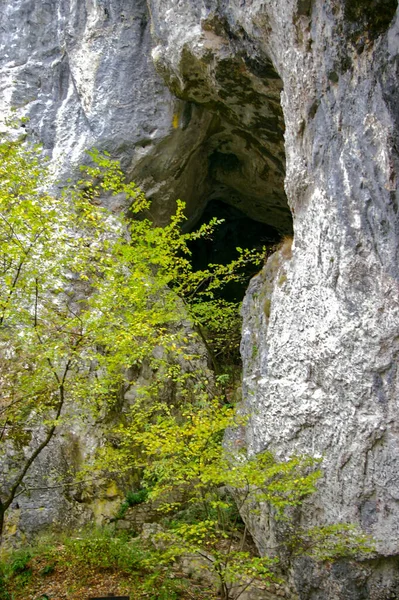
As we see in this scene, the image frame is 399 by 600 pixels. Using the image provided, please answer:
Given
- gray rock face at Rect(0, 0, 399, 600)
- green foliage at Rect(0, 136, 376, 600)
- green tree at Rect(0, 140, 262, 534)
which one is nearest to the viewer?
green foliage at Rect(0, 136, 376, 600)

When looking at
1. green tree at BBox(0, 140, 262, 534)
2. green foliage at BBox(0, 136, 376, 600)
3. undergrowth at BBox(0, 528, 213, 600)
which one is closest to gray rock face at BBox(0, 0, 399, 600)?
green foliage at BBox(0, 136, 376, 600)

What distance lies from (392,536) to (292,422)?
158cm

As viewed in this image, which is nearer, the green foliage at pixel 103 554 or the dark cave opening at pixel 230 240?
the green foliage at pixel 103 554

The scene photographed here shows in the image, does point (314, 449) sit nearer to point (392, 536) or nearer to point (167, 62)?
point (392, 536)

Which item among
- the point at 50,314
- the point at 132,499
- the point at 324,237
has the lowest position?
the point at 132,499

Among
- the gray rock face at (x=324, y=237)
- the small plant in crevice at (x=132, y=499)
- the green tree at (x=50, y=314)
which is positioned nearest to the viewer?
the green tree at (x=50, y=314)

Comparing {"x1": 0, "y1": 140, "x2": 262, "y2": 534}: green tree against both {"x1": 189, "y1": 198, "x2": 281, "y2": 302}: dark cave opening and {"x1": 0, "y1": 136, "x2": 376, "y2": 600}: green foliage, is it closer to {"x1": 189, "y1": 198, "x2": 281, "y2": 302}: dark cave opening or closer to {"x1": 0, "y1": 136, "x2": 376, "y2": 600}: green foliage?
{"x1": 0, "y1": 136, "x2": 376, "y2": 600}: green foliage

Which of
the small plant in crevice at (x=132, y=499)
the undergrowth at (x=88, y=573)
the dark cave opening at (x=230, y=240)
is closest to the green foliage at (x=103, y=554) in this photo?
the undergrowth at (x=88, y=573)

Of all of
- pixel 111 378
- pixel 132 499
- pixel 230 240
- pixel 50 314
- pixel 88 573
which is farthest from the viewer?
pixel 230 240

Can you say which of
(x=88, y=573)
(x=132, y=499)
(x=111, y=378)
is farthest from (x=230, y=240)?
(x=88, y=573)

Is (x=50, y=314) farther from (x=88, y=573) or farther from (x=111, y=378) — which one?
(x=88, y=573)

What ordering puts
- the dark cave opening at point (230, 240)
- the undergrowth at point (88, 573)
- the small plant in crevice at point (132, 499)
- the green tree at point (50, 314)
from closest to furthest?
the green tree at point (50, 314) → the undergrowth at point (88, 573) → the small plant in crevice at point (132, 499) → the dark cave opening at point (230, 240)

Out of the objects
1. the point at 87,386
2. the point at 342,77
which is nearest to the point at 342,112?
the point at 342,77

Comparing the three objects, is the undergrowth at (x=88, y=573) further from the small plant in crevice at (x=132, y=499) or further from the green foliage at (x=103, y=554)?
the small plant in crevice at (x=132, y=499)
